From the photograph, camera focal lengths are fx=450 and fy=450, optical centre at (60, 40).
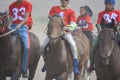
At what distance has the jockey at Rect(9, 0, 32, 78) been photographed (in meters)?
12.5

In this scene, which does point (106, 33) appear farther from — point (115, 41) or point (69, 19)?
point (69, 19)

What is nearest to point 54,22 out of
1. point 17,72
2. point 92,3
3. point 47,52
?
point 47,52

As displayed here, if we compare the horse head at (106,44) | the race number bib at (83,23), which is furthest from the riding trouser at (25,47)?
the race number bib at (83,23)

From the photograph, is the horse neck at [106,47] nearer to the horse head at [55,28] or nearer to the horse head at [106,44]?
the horse head at [106,44]

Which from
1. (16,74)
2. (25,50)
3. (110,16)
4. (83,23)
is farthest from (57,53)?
(83,23)

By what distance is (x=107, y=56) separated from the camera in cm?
1062

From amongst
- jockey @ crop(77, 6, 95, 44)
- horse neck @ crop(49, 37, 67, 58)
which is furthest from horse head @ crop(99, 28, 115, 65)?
jockey @ crop(77, 6, 95, 44)

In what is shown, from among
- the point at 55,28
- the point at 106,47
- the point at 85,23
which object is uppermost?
the point at 55,28

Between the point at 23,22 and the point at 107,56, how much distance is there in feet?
10.2

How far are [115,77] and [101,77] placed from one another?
0.36m

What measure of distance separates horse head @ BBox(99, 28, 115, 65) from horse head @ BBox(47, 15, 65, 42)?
1.24 meters

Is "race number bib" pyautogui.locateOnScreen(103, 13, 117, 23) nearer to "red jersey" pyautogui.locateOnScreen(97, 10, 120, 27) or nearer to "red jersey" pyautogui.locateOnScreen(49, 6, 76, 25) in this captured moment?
"red jersey" pyautogui.locateOnScreen(97, 10, 120, 27)

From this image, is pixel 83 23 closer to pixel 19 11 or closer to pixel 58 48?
pixel 19 11

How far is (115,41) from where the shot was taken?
1097cm
